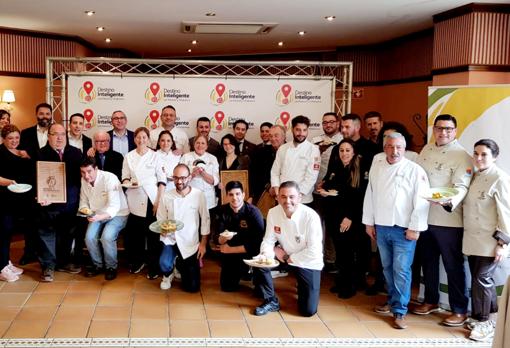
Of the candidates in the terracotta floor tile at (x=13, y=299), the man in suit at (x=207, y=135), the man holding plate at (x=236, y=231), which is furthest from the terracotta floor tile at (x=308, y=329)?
the man in suit at (x=207, y=135)

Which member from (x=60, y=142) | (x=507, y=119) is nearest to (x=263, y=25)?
(x=60, y=142)

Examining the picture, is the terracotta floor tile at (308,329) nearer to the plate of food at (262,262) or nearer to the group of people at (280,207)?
the group of people at (280,207)

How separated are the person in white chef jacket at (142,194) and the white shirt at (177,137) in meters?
0.68

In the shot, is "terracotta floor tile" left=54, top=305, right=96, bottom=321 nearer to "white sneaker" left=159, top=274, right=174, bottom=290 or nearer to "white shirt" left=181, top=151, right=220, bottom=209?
"white sneaker" left=159, top=274, right=174, bottom=290

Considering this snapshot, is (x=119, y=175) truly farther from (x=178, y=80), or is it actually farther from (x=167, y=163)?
(x=178, y=80)

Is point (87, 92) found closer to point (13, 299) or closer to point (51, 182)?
point (51, 182)

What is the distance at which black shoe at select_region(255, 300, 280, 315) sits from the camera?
14.4 ft

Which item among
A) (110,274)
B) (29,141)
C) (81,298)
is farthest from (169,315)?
(29,141)

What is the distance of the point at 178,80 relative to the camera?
21.7 feet

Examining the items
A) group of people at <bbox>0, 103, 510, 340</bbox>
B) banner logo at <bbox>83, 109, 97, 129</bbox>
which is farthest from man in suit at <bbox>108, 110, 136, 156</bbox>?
banner logo at <bbox>83, 109, 97, 129</bbox>

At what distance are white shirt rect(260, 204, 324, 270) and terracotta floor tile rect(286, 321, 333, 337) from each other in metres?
0.47

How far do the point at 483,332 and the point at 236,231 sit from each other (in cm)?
229

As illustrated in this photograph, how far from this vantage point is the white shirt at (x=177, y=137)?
623cm

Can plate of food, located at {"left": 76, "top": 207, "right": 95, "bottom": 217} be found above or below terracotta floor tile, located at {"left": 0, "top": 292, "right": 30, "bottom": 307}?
above
